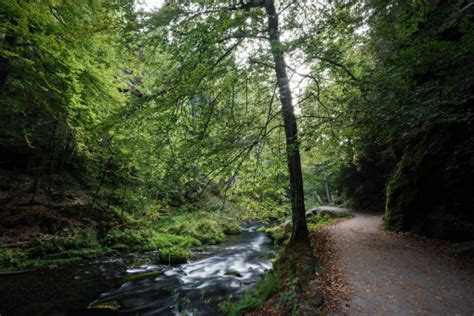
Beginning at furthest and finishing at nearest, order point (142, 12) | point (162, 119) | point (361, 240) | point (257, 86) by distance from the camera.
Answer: point (361, 240)
point (257, 86)
point (162, 119)
point (142, 12)

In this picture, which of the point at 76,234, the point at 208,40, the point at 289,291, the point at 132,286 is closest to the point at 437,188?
the point at 289,291

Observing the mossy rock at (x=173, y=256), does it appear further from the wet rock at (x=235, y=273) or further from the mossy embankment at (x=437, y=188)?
the mossy embankment at (x=437, y=188)

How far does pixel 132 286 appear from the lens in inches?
337

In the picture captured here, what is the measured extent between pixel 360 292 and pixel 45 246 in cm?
1166

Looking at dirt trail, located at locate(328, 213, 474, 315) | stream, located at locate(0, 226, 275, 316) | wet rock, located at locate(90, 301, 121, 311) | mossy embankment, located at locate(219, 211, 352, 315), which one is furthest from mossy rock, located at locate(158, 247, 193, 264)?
dirt trail, located at locate(328, 213, 474, 315)

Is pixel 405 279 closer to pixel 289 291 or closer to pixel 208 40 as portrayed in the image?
pixel 289 291

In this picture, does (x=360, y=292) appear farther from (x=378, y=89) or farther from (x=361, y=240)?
(x=361, y=240)

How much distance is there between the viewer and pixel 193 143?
6230 millimetres

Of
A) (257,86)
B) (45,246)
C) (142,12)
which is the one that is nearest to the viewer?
(142,12)

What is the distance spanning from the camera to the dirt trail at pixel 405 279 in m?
4.21

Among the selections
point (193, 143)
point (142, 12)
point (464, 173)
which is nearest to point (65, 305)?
point (193, 143)

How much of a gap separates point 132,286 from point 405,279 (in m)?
8.17

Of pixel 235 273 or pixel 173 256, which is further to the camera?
pixel 173 256

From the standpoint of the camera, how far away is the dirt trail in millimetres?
4215
